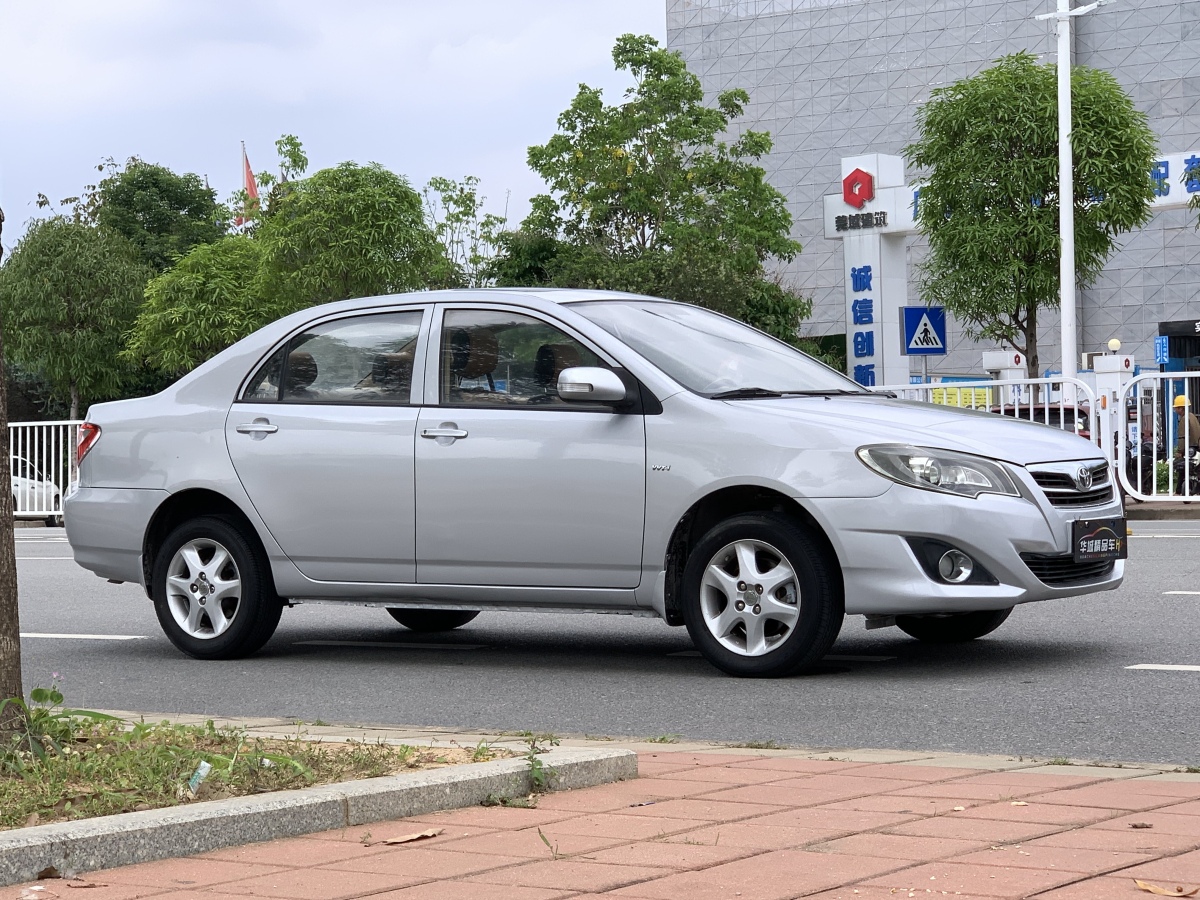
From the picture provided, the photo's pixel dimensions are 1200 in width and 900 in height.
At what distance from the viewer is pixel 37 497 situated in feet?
85.1

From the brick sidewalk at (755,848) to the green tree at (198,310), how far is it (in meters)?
45.5

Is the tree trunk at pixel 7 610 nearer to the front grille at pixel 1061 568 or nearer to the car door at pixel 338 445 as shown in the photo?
the car door at pixel 338 445

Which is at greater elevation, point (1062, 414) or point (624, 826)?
point (1062, 414)

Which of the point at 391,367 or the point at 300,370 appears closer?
the point at 391,367

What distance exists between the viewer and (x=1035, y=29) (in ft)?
204

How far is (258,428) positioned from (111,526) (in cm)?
103

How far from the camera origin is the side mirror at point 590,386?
25.7ft

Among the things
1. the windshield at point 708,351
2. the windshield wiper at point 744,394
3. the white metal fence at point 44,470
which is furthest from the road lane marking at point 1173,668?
the white metal fence at point 44,470

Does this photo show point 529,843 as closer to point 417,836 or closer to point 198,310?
point 417,836

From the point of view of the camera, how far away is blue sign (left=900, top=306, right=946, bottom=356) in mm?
25500

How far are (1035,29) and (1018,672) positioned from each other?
57.7 meters

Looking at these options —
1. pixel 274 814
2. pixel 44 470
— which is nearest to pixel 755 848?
pixel 274 814

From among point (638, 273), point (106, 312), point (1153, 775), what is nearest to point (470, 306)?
point (1153, 775)

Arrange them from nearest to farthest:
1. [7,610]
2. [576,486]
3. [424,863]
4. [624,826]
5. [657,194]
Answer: [424,863], [624,826], [7,610], [576,486], [657,194]
